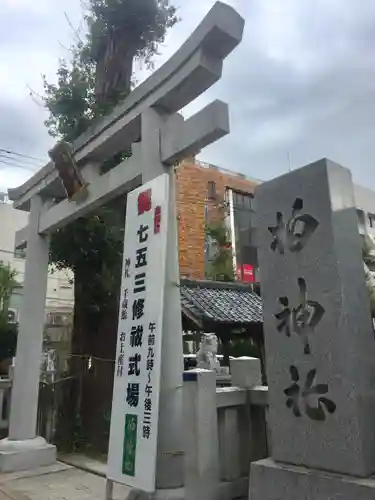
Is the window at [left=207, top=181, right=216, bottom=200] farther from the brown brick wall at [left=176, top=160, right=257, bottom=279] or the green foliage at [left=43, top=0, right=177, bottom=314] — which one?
the green foliage at [left=43, top=0, right=177, bottom=314]

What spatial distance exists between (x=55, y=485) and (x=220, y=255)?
16617 mm

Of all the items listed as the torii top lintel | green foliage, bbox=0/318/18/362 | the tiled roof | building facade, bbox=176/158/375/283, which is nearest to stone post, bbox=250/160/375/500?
the torii top lintel

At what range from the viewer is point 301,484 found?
330 cm

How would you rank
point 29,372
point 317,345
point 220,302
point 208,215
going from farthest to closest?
point 208,215 < point 220,302 < point 29,372 < point 317,345

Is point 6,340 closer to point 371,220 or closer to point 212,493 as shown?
point 212,493

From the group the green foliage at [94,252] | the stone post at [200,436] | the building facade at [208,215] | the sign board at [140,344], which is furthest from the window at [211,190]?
the stone post at [200,436]

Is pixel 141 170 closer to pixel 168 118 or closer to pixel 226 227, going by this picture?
pixel 168 118

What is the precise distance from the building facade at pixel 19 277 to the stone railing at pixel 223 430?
18.0m

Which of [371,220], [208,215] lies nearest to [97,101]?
[208,215]

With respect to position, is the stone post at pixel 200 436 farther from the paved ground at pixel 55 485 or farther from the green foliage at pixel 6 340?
the green foliage at pixel 6 340

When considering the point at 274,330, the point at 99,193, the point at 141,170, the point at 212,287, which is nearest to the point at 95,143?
the point at 99,193

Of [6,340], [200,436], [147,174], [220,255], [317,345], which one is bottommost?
[200,436]

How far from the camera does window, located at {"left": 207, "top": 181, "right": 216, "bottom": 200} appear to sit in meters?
26.7

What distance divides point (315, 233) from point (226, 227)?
20272 mm
